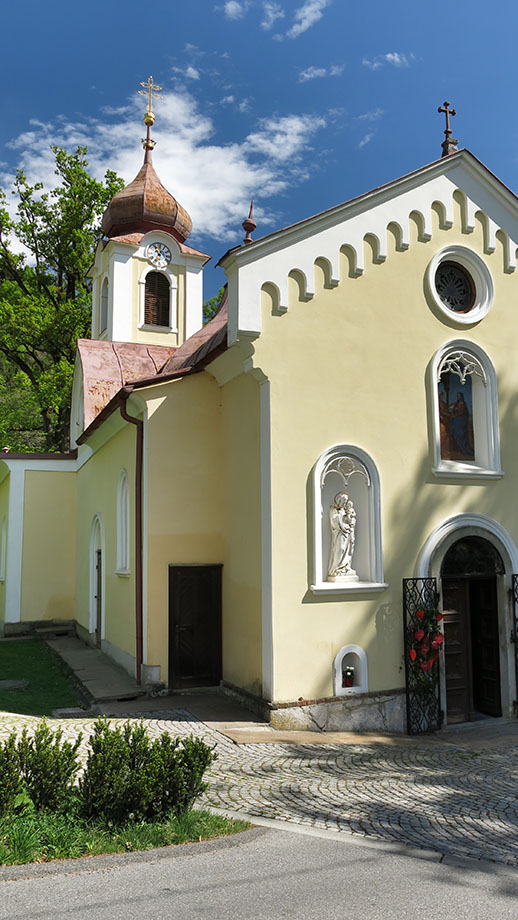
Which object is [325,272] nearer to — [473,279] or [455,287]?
[455,287]

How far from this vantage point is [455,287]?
11.6m

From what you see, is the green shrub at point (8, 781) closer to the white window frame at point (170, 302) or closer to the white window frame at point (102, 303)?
the white window frame at point (170, 302)

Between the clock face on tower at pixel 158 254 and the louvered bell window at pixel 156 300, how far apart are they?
1.04 feet

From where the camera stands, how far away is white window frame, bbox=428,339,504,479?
35.9ft

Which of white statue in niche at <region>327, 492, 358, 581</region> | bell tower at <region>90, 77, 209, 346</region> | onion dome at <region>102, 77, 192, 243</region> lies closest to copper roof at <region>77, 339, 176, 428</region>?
bell tower at <region>90, 77, 209, 346</region>

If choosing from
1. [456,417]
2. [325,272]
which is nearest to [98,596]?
[456,417]

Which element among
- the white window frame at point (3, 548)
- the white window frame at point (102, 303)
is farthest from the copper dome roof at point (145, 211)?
the white window frame at point (3, 548)

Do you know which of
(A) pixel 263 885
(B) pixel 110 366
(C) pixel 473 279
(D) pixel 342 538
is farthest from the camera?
(B) pixel 110 366

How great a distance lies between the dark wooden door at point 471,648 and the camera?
35.2 ft

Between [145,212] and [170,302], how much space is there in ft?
9.43

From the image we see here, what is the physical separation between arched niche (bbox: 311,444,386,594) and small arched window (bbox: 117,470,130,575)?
14.1 feet

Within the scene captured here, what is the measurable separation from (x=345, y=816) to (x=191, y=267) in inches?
727

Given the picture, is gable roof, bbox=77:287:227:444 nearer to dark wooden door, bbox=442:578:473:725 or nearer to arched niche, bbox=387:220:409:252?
arched niche, bbox=387:220:409:252

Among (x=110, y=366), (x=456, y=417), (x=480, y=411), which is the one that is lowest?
(x=456, y=417)
